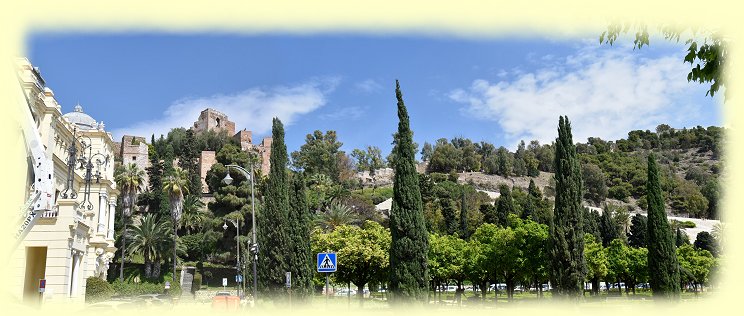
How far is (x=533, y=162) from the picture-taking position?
136m

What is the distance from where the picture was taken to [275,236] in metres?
29.3

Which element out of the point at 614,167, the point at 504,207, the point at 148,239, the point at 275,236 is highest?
the point at 614,167

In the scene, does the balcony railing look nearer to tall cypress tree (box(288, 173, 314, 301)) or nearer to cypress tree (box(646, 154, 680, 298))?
tall cypress tree (box(288, 173, 314, 301))

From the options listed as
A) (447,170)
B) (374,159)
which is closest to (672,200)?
(447,170)

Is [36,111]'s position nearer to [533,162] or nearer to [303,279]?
[303,279]

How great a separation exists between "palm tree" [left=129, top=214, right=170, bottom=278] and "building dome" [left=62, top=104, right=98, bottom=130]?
17.2 meters

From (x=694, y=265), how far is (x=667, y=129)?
149 meters

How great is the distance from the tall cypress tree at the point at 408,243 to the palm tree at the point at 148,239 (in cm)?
3732

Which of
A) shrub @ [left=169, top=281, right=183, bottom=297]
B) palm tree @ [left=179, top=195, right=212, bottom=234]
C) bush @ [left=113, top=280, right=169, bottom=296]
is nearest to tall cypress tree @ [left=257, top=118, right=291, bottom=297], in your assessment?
shrub @ [left=169, top=281, right=183, bottom=297]

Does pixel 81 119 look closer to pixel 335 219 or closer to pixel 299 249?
pixel 299 249

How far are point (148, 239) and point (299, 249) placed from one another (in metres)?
31.4

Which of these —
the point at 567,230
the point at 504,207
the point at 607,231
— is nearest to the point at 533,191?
the point at 504,207

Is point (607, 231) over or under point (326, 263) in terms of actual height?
over

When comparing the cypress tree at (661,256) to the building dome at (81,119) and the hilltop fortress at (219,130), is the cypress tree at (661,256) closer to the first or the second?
the building dome at (81,119)
